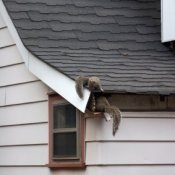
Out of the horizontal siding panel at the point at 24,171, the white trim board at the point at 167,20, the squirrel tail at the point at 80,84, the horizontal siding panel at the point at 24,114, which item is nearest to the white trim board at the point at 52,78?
the squirrel tail at the point at 80,84

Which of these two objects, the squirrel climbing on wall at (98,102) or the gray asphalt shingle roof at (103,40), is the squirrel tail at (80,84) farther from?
the gray asphalt shingle roof at (103,40)

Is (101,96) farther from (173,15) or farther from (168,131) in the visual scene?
(173,15)

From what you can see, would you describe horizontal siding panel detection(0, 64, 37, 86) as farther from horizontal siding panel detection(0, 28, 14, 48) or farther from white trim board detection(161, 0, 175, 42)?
white trim board detection(161, 0, 175, 42)

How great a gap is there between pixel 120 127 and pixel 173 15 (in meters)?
1.86

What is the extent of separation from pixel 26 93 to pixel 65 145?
1.01m

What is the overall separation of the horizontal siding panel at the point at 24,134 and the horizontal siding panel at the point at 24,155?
68 mm

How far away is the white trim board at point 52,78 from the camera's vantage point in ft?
22.9

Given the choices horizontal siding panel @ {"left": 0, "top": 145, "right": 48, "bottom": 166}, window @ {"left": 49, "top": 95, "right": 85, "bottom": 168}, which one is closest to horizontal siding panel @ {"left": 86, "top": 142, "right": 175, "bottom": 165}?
window @ {"left": 49, "top": 95, "right": 85, "bottom": 168}

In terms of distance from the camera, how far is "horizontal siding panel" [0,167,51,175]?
789 cm

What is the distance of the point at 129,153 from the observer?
23.4 feet

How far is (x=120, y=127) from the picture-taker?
7.12m

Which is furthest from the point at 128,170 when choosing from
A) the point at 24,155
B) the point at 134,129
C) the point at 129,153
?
the point at 24,155

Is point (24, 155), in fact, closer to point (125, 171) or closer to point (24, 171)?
point (24, 171)

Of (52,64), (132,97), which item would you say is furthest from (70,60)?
(132,97)
